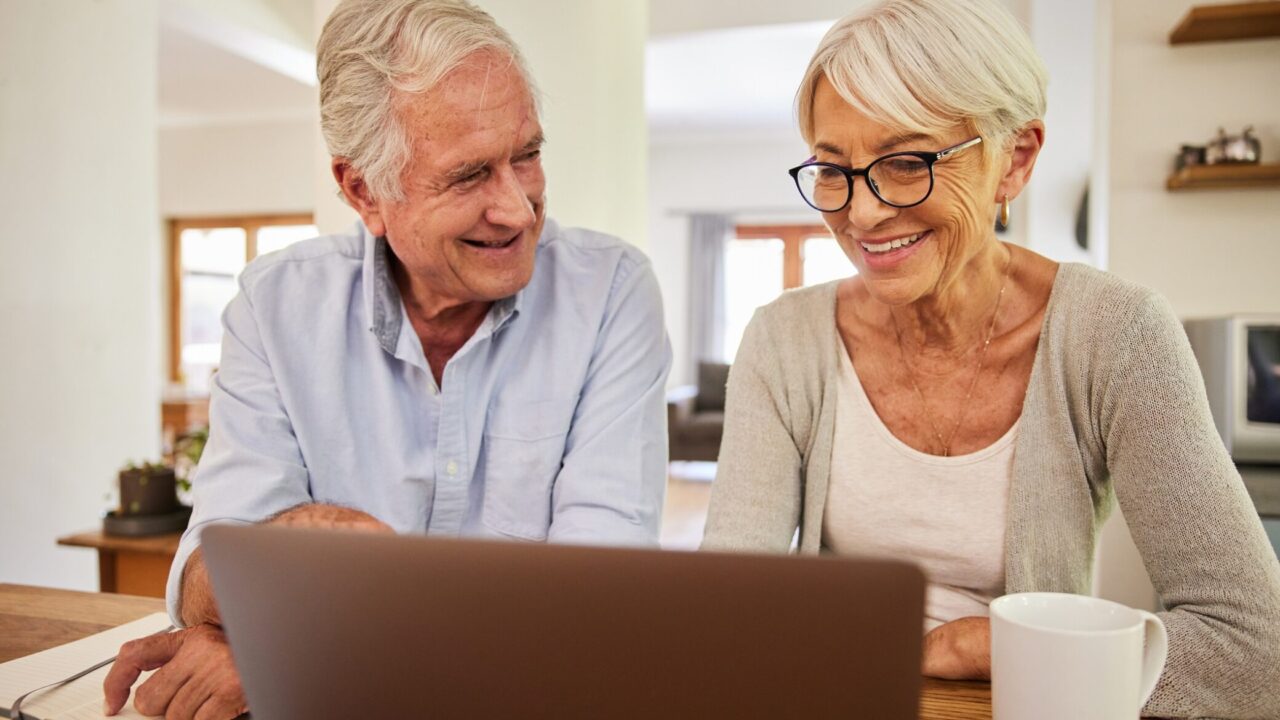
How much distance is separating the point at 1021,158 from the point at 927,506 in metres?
0.44

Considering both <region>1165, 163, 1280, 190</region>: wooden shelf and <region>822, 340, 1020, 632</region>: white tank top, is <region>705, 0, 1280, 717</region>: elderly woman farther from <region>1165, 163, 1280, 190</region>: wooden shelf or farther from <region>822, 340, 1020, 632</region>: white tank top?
<region>1165, 163, 1280, 190</region>: wooden shelf

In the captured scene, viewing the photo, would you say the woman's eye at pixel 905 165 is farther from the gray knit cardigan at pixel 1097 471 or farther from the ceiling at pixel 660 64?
the ceiling at pixel 660 64

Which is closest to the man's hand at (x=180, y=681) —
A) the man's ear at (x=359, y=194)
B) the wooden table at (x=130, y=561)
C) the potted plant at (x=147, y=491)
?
the man's ear at (x=359, y=194)

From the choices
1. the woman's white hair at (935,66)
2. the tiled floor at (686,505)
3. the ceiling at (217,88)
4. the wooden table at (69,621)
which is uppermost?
the ceiling at (217,88)

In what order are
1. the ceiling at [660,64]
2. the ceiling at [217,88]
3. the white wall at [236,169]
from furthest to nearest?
the white wall at [236,169]
the ceiling at [217,88]
the ceiling at [660,64]

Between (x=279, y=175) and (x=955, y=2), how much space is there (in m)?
7.99

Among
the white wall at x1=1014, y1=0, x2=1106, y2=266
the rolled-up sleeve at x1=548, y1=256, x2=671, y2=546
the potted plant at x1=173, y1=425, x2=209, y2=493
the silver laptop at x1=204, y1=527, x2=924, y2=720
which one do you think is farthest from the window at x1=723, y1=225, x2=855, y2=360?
the silver laptop at x1=204, y1=527, x2=924, y2=720

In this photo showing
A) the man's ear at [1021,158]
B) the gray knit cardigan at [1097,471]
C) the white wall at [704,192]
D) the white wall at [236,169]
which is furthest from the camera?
the white wall at [704,192]

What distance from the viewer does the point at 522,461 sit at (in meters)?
1.29

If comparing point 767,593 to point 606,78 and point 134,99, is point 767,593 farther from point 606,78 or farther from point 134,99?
point 134,99

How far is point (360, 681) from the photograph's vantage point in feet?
1.71

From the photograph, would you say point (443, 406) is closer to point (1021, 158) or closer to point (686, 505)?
point (1021, 158)

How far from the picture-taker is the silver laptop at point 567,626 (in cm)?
44

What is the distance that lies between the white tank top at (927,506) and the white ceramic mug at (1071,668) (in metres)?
0.50
